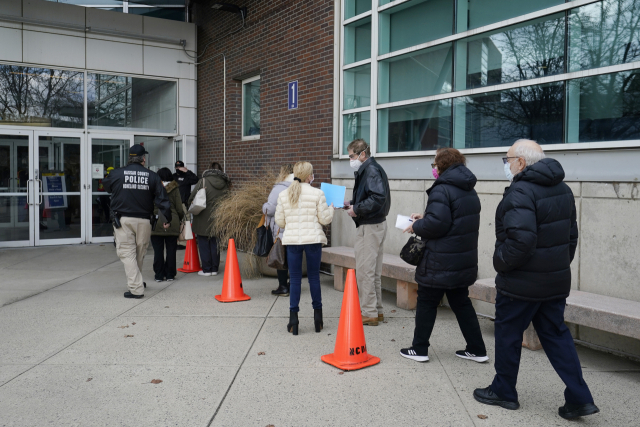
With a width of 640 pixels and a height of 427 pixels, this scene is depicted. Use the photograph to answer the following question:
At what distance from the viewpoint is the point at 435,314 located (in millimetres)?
4586

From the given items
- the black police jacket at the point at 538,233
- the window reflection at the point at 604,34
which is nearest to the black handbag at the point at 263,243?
the black police jacket at the point at 538,233

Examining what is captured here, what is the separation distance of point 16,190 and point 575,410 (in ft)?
37.7

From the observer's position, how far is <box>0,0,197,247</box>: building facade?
11375 mm

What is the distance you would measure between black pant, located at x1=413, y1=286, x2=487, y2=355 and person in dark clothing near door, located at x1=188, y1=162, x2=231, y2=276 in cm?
456

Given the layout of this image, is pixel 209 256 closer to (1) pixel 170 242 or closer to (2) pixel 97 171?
(1) pixel 170 242

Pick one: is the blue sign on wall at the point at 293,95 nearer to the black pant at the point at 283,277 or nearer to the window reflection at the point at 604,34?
the black pant at the point at 283,277

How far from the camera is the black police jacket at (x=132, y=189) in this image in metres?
7.04

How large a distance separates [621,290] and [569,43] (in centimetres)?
255

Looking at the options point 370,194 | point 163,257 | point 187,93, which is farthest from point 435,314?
point 187,93

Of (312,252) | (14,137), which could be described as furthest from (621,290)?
(14,137)

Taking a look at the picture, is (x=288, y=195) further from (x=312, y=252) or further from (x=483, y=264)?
(x=483, y=264)

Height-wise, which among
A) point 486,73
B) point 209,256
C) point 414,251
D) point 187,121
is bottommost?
point 209,256

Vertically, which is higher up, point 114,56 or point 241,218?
point 114,56

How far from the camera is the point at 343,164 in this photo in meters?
8.52
